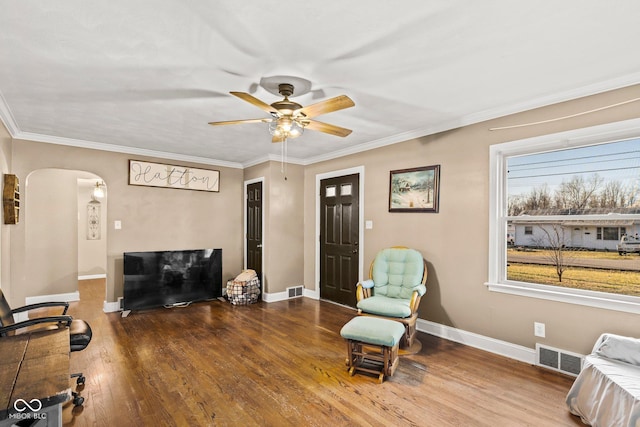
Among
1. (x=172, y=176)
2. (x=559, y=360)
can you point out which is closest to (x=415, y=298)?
(x=559, y=360)

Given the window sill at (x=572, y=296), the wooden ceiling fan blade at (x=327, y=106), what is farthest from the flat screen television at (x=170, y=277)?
the window sill at (x=572, y=296)

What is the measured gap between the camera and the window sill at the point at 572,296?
2576 millimetres

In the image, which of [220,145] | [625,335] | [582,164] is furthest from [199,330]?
[582,164]

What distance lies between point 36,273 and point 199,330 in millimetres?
3409

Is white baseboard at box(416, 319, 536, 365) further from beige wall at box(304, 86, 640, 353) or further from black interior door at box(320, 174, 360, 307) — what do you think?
black interior door at box(320, 174, 360, 307)

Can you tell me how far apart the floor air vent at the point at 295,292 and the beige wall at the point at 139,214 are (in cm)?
119

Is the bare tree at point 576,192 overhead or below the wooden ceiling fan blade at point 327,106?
below

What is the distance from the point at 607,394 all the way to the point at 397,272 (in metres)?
2.06

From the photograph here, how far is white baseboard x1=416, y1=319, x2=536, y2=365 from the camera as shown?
3.08 metres

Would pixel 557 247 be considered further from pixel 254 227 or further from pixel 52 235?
pixel 52 235

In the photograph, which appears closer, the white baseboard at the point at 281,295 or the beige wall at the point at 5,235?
the beige wall at the point at 5,235

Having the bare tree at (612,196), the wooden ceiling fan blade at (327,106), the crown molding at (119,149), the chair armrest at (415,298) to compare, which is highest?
the crown molding at (119,149)

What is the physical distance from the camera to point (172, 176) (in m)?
5.38

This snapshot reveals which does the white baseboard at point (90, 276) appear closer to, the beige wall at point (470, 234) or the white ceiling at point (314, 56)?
the white ceiling at point (314, 56)
